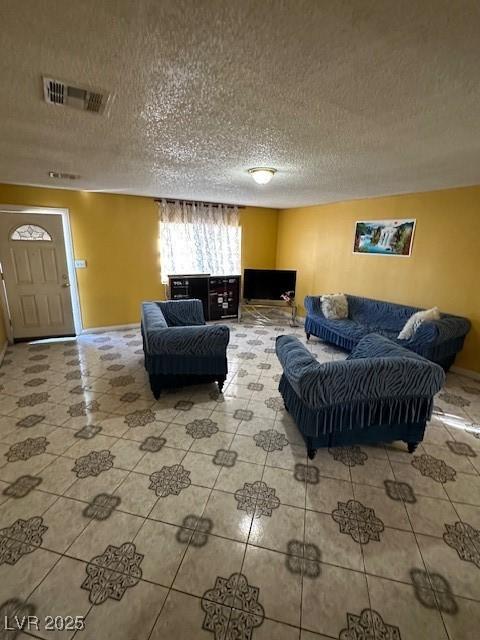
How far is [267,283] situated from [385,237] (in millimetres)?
2278

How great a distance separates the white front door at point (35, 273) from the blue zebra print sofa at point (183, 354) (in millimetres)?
2575

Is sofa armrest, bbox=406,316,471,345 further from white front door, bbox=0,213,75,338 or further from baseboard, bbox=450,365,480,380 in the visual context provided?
white front door, bbox=0,213,75,338

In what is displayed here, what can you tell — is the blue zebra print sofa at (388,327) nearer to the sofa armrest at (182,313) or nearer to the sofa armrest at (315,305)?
the sofa armrest at (315,305)

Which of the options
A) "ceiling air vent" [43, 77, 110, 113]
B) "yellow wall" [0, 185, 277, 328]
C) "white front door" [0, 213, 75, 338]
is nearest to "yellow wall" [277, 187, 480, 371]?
"yellow wall" [0, 185, 277, 328]

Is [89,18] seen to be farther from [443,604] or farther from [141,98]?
[443,604]

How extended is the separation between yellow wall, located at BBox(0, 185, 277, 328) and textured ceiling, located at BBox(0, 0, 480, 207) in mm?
1914

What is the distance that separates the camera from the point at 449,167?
2.69m

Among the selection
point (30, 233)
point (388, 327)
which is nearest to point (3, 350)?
point (30, 233)

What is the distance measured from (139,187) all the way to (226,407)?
→ 335 cm

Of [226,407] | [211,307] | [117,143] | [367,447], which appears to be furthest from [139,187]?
[367,447]

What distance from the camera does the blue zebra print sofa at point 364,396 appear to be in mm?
1900

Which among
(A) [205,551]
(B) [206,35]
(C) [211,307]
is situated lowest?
(A) [205,551]

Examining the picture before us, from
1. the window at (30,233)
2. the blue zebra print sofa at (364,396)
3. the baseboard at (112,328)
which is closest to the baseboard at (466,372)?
the blue zebra print sofa at (364,396)

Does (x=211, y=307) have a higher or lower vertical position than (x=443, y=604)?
higher
